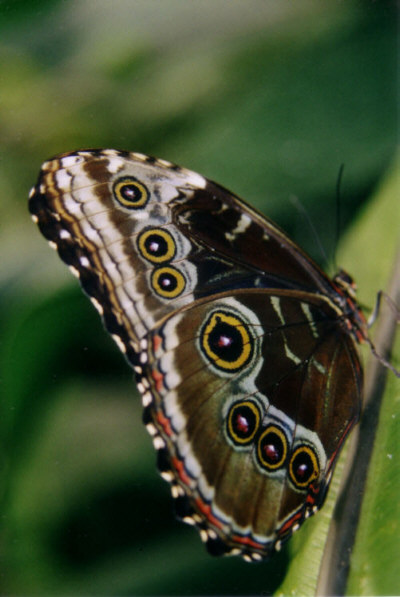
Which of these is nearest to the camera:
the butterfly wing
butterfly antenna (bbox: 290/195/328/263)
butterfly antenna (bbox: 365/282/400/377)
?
the butterfly wing

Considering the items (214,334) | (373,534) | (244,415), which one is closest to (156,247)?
(214,334)

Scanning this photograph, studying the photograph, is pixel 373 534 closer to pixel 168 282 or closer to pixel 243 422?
pixel 243 422

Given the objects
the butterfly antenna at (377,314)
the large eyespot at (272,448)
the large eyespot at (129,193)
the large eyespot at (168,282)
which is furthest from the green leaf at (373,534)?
the large eyespot at (129,193)

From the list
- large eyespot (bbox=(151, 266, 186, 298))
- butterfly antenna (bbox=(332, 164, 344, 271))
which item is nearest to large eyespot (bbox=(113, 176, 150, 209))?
large eyespot (bbox=(151, 266, 186, 298))

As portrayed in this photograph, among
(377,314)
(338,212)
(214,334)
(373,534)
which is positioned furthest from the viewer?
(338,212)

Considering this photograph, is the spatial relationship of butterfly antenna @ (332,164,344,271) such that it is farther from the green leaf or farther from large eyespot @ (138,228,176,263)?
large eyespot @ (138,228,176,263)

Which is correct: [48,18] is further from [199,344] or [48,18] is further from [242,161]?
[199,344]

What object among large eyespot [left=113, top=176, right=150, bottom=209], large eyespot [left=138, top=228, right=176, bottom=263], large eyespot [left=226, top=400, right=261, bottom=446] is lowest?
large eyespot [left=226, top=400, right=261, bottom=446]

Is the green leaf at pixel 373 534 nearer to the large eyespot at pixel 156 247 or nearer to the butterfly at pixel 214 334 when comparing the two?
the butterfly at pixel 214 334
